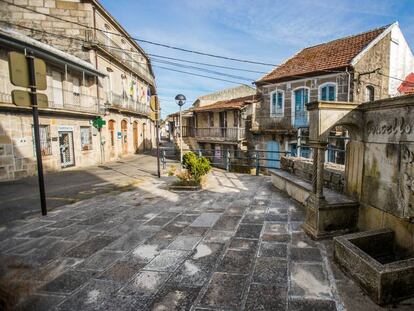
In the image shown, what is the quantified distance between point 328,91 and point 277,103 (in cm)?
352

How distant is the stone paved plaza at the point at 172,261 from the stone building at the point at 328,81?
32.8 ft

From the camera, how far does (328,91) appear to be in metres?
14.2

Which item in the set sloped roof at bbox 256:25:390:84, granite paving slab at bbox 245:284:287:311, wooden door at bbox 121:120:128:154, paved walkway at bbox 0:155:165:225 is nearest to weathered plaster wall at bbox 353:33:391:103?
sloped roof at bbox 256:25:390:84

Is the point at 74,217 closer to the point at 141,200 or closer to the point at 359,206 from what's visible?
the point at 141,200

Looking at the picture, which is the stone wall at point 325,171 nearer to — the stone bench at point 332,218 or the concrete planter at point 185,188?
the stone bench at point 332,218

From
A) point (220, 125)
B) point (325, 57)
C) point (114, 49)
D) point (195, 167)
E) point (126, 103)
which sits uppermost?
point (114, 49)

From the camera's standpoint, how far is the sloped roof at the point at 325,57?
13.9m

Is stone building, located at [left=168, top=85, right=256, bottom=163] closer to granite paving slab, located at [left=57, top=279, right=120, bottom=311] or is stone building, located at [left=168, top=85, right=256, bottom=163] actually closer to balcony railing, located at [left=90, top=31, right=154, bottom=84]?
balcony railing, located at [left=90, top=31, right=154, bottom=84]

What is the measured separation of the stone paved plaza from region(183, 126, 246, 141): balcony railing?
578 inches

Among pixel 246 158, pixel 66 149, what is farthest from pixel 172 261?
pixel 66 149

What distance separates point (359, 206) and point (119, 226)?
440cm

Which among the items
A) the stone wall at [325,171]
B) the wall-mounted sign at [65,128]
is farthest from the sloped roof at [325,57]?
the wall-mounted sign at [65,128]

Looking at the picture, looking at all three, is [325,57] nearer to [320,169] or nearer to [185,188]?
[185,188]

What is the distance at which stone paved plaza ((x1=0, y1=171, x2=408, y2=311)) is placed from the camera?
2.57 m
